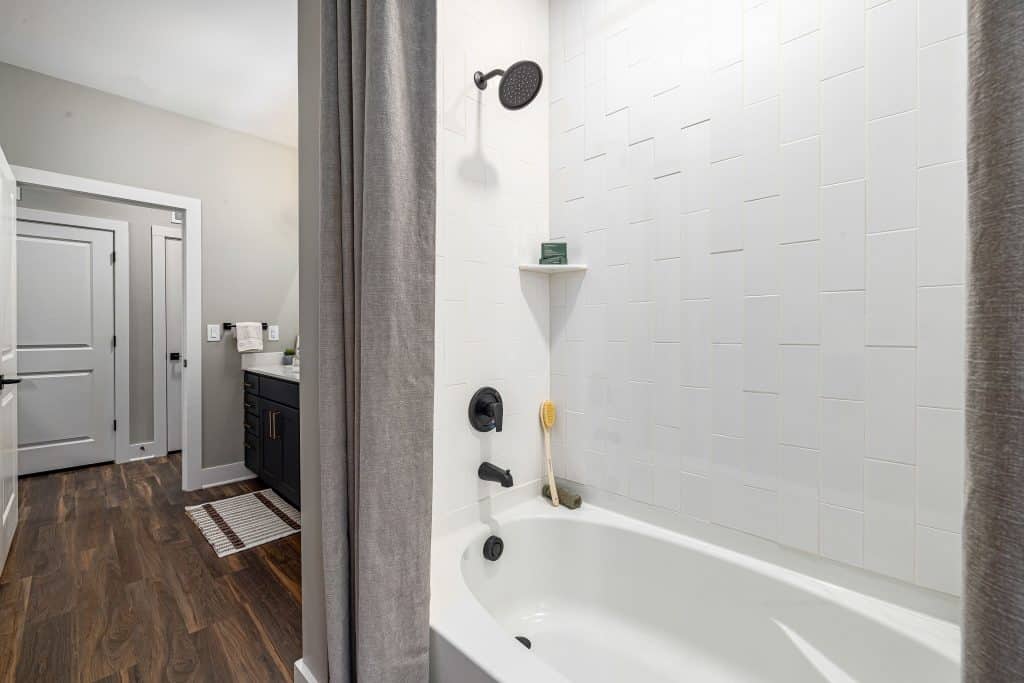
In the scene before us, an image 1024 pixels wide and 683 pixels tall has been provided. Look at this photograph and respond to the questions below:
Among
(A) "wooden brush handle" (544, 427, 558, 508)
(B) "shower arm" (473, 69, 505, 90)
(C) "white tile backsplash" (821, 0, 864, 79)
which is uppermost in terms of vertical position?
(B) "shower arm" (473, 69, 505, 90)

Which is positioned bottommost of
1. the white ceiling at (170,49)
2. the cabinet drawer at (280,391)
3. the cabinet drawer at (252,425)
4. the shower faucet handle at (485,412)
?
the cabinet drawer at (252,425)

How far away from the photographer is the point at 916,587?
1.03m

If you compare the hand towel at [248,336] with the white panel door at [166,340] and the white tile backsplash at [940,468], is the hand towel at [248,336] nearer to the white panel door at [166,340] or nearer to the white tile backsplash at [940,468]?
the white panel door at [166,340]

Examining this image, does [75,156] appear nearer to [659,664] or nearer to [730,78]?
[730,78]

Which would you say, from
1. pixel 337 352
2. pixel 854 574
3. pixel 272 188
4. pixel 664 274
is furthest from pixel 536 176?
pixel 272 188

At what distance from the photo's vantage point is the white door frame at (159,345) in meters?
4.01

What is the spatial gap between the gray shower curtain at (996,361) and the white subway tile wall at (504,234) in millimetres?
1176

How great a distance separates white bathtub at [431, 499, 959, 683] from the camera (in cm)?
98

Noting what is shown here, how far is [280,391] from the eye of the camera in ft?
9.20

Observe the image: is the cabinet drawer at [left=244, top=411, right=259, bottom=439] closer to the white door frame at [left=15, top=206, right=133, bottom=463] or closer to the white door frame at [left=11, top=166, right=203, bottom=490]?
the white door frame at [left=11, top=166, right=203, bottom=490]

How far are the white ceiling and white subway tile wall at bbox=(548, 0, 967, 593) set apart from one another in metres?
1.69

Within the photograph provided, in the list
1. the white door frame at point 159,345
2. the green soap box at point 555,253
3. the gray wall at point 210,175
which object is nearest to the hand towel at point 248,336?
the gray wall at point 210,175

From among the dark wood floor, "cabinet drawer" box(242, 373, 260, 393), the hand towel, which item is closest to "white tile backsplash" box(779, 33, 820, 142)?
the dark wood floor

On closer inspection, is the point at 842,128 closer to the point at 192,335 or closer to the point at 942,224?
the point at 942,224
